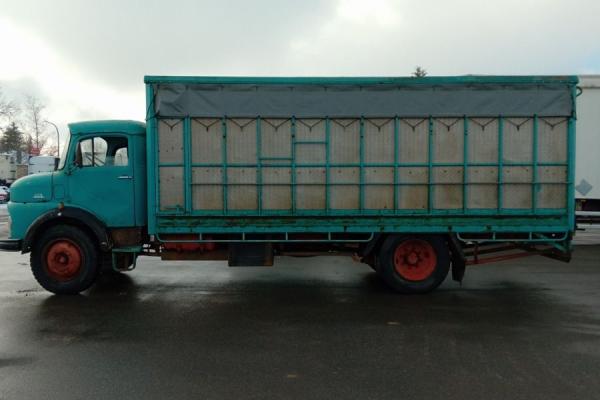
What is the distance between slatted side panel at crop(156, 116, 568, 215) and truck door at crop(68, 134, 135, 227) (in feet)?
2.33

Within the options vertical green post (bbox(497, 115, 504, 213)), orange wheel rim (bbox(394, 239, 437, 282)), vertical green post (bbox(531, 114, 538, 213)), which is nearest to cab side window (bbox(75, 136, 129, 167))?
orange wheel rim (bbox(394, 239, 437, 282))

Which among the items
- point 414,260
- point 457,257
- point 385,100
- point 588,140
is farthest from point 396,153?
point 588,140

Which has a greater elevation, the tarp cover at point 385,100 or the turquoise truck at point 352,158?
the tarp cover at point 385,100

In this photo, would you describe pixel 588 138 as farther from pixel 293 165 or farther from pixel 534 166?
pixel 293 165

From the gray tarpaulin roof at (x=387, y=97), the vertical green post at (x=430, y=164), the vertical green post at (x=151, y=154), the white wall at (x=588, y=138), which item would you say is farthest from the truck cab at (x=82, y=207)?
the white wall at (x=588, y=138)

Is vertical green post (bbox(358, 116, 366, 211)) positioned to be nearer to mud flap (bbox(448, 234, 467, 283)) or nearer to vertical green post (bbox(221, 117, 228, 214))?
mud flap (bbox(448, 234, 467, 283))

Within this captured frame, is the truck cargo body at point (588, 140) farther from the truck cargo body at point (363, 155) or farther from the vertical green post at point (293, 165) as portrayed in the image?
the vertical green post at point (293, 165)

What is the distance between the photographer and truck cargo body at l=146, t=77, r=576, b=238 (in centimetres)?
730

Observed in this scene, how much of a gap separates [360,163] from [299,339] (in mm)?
2989

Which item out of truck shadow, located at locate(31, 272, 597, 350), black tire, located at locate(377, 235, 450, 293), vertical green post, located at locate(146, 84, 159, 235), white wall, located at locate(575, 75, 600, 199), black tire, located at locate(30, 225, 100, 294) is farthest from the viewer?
white wall, located at locate(575, 75, 600, 199)

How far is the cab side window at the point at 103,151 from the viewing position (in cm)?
762

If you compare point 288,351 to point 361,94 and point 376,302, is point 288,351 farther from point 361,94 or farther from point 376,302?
point 361,94

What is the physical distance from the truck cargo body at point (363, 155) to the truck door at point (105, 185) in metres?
0.55

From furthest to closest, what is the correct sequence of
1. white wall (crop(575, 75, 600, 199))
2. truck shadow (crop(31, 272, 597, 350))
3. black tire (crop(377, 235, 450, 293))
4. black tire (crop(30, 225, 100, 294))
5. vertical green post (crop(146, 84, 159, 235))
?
white wall (crop(575, 75, 600, 199))
black tire (crop(377, 235, 450, 293))
black tire (crop(30, 225, 100, 294))
vertical green post (crop(146, 84, 159, 235))
truck shadow (crop(31, 272, 597, 350))
